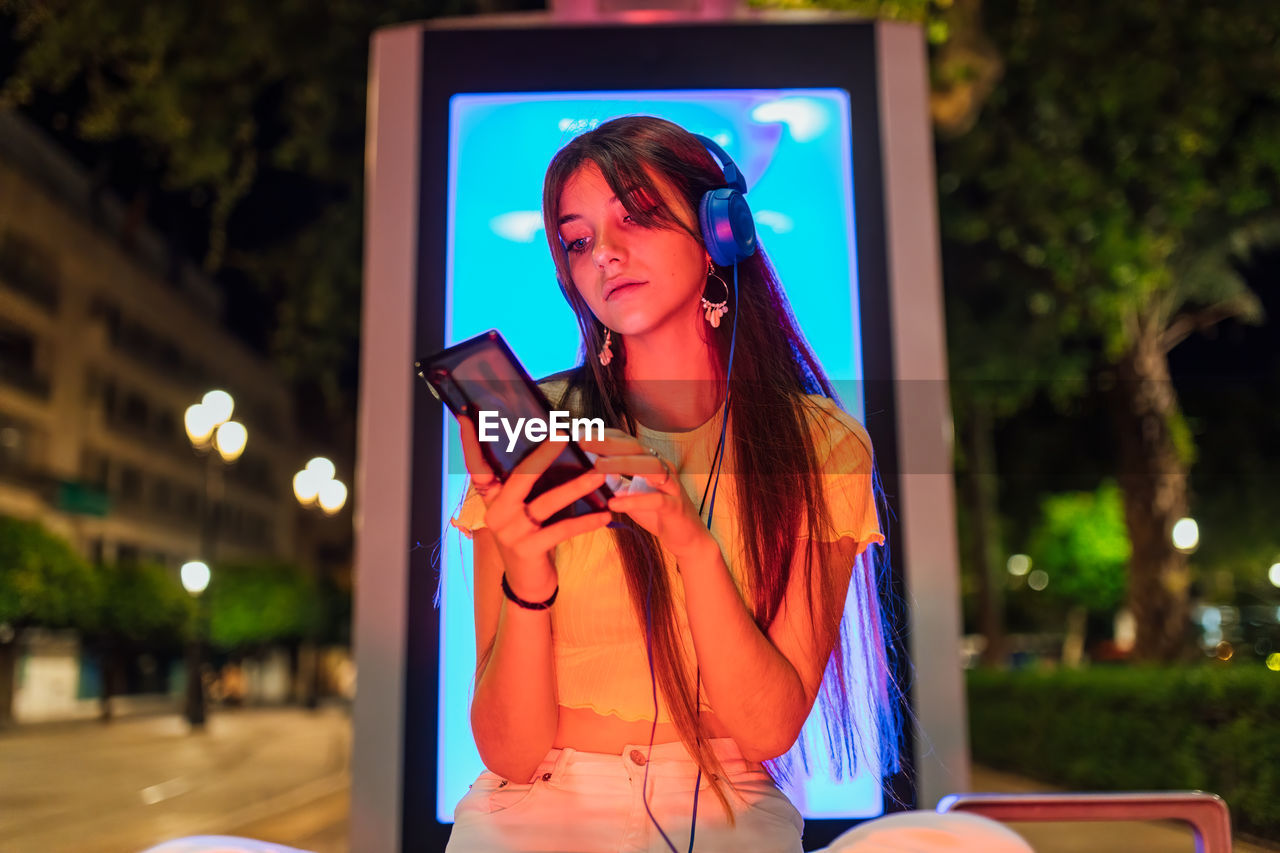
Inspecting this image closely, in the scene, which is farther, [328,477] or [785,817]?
[328,477]

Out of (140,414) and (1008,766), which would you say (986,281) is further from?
(140,414)

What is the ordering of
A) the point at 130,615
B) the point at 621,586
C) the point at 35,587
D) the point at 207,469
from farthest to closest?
the point at 207,469 < the point at 130,615 < the point at 35,587 < the point at 621,586

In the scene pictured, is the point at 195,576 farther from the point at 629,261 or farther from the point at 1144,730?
the point at 629,261

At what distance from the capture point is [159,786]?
6824mm

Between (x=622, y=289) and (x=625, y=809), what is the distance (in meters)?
0.89

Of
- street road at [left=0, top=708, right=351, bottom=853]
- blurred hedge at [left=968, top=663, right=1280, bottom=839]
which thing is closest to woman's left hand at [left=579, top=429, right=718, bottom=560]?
street road at [left=0, top=708, right=351, bottom=853]

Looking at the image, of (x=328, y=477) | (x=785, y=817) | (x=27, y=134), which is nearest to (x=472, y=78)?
(x=785, y=817)

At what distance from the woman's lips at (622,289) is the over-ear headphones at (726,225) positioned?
0.47 ft

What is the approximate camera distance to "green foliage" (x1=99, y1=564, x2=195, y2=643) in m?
8.05

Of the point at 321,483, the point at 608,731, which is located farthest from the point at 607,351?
the point at 321,483

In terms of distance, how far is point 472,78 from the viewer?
2240mm

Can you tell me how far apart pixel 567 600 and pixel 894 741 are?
716 millimetres

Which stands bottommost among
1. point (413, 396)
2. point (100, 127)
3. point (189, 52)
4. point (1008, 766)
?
point (1008, 766)

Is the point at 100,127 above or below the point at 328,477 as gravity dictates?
above
